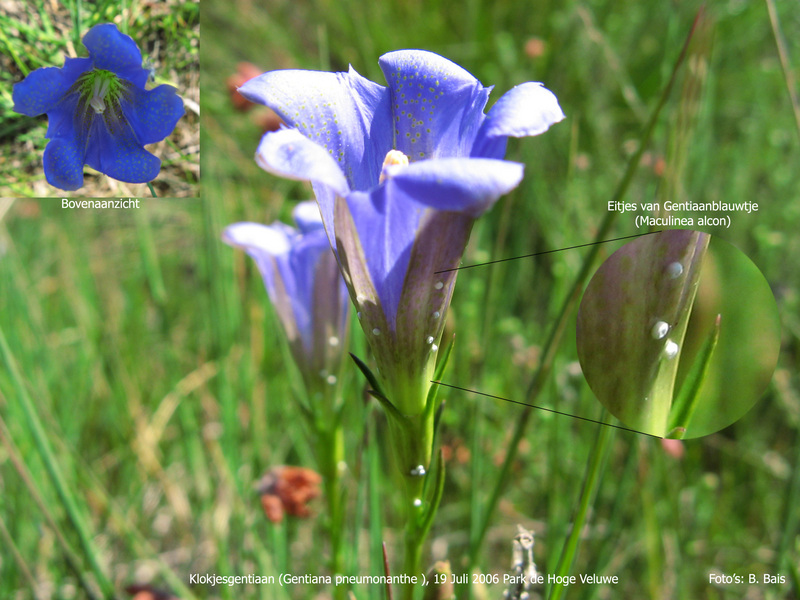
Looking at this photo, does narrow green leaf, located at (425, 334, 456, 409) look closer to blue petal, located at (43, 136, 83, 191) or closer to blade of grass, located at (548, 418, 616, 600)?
blade of grass, located at (548, 418, 616, 600)

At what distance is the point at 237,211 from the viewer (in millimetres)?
1871

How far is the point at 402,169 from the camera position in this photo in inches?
15.3

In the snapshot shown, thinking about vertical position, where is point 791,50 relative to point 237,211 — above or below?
above

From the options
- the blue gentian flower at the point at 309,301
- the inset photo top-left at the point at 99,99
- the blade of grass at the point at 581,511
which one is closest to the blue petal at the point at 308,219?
the blue gentian flower at the point at 309,301

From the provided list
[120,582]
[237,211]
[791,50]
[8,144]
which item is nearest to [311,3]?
[237,211]

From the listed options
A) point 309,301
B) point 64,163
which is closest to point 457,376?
point 309,301

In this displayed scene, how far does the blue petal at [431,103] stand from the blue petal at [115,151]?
1.22 ft

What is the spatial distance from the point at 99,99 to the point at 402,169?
20.6 inches

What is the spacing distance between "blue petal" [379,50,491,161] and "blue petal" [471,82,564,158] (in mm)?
68

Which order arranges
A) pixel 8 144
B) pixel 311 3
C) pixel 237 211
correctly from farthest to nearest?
pixel 311 3, pixel 237 211, pixel 8 144

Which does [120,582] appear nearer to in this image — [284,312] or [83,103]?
[284,312]

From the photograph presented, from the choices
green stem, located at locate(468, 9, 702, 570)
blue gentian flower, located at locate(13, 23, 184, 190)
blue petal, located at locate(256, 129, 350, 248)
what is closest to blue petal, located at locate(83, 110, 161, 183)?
blue gentian flower, located at locate(13, 23, 184, 190)

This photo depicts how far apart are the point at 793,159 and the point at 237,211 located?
166cm

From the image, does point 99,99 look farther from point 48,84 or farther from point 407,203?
point 407,203
